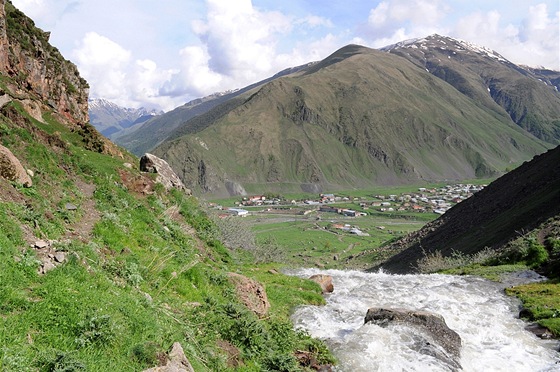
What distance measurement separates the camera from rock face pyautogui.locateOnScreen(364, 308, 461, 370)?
1309 centimetres

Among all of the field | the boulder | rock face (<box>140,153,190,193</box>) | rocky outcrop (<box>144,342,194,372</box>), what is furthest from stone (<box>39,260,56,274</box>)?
the field

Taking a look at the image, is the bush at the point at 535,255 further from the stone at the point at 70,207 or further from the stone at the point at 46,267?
the stone at the point at 46,267

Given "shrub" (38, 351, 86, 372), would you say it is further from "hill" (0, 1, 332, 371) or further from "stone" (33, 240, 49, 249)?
"stone" (33, 240, 49, 249)

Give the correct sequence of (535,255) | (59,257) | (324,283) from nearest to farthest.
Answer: (59,257), (324,283), (535,255)

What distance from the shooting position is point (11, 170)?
1327 centimetres

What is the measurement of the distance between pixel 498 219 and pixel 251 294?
143 feet

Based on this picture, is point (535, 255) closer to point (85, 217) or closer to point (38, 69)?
point (85, 217)

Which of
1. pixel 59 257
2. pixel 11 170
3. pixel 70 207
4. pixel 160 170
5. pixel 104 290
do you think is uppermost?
pixel 160 170

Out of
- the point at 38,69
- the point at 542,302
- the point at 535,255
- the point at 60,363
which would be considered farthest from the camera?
the point at 38,69

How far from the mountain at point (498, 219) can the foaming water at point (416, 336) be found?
1467cm

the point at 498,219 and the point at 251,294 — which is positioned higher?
the point at 498,219

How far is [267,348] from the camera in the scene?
37.8 feet

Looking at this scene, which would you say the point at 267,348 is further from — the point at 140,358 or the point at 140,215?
the point at 140,215

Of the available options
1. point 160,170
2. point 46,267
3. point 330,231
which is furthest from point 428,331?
point 330,231
